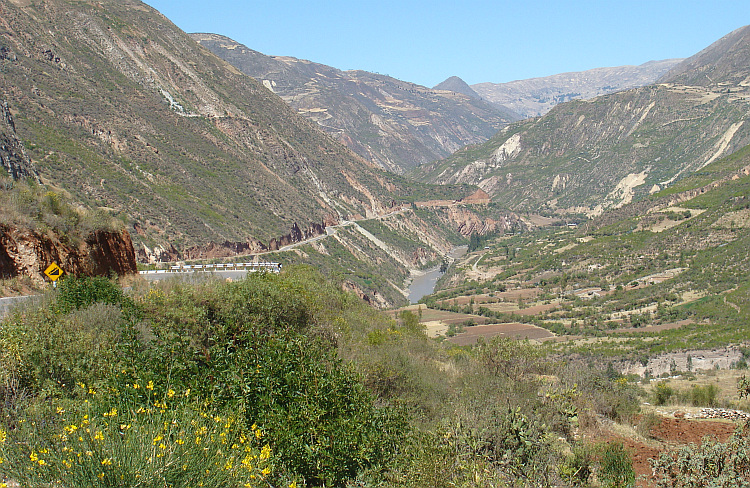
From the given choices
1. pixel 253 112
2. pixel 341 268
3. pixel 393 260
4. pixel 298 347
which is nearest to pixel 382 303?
pixel 341 268

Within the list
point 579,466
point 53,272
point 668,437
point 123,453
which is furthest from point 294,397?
point 53,272

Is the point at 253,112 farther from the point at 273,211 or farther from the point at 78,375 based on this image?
the point at 78,375

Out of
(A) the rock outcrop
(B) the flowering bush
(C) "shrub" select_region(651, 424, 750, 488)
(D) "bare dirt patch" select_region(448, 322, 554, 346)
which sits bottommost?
(D) "bare dirt patch" select_region(448, 322, 554, 346)

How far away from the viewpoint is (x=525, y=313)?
7956 cm

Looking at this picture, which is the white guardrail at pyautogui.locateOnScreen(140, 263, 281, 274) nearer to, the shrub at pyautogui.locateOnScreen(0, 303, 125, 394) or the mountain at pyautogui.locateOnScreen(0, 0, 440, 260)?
the mountain at pyautogui.locateOnScreen(0, 0, 440, 260)

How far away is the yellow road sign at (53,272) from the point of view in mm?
21253

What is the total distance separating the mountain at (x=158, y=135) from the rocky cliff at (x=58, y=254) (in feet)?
101

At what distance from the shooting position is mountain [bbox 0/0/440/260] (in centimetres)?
6744

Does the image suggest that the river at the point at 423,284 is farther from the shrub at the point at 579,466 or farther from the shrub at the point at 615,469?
the shrub at the point at 615,469

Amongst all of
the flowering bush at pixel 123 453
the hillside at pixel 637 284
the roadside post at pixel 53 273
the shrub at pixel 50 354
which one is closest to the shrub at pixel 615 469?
the flowering bush at pixel 123 453

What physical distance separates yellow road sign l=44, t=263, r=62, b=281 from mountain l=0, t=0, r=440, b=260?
121 feet

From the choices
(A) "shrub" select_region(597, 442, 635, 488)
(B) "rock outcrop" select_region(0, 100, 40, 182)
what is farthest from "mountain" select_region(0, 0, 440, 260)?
(A) "shrub" select_region(597, 442, 635, 488)

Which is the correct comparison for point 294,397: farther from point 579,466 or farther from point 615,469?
point 615,469

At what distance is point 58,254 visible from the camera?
81.7 feet
